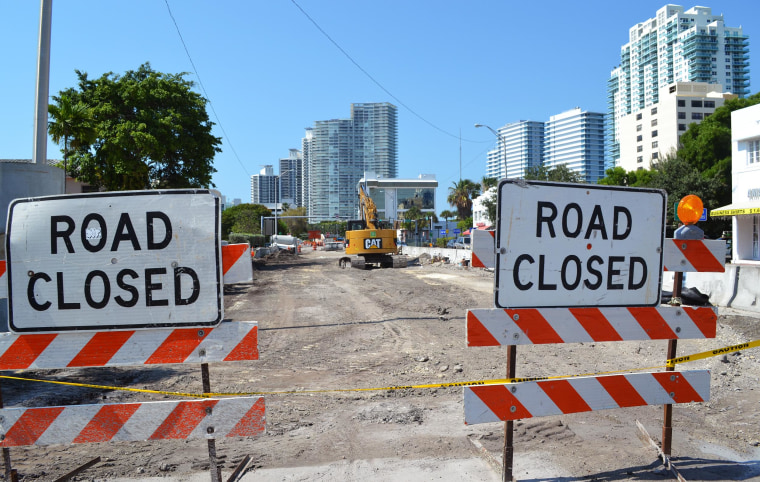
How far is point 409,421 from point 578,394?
1.98 metres

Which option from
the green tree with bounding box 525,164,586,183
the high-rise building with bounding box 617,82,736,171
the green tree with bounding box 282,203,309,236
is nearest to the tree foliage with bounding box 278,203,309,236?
the green tree with bounding box 282,203,309,236

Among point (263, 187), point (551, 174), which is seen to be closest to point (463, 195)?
point (551, 174)

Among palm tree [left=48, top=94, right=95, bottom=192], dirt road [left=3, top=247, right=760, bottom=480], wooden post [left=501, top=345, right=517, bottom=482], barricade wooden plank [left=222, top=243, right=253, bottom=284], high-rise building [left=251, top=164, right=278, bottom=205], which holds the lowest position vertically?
dirt road [left=3, top=247, right=760, bottom=480]

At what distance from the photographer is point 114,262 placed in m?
3.73

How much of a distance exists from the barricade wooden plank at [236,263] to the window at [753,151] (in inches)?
1269

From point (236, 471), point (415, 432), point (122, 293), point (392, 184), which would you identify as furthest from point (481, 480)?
point (392, 184)

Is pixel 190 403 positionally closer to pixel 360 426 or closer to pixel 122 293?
pixel 122 293

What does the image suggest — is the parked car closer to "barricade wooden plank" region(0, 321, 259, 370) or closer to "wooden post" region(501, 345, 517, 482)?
"wooden post" region(501, 345, 517, 482)

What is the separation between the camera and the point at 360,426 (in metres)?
5.49

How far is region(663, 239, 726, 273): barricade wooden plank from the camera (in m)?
4.46

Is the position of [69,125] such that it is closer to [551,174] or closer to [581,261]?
[581,261]

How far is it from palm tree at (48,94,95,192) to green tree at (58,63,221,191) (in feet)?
3.52

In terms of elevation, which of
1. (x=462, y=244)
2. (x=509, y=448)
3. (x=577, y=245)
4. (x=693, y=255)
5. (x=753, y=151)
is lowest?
(x=462, y=244)

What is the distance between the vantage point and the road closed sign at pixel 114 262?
3.72 m
